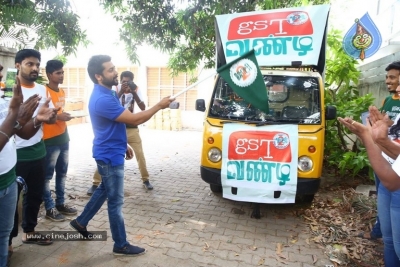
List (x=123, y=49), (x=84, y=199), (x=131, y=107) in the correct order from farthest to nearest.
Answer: (x=123, y=49), (x=131, y=107), (x=84, y=199)

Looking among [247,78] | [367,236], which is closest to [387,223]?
[367,236]

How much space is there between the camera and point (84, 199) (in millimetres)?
4387

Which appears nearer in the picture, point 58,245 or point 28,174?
point 28,174

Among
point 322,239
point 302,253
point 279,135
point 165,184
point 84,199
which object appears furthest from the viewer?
point 165,184

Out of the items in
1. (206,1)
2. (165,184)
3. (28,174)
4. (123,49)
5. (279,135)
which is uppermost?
(206,1)

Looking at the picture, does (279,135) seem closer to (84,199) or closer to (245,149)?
(245,149)

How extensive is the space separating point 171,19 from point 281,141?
14.0 feet

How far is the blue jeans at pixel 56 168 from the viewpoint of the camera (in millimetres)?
3416

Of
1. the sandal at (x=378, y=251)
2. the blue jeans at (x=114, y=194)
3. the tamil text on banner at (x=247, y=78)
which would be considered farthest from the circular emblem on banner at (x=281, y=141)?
the blue jeans at (x=114, y=194)

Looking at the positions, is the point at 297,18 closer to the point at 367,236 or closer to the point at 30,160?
the point at 367,236

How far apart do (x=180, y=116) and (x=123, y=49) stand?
5.74 meters

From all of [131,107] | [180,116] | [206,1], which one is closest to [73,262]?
[131,107]

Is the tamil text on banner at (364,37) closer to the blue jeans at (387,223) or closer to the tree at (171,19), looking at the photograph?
the tree at (171,19)

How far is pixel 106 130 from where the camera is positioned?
8.63 feet
